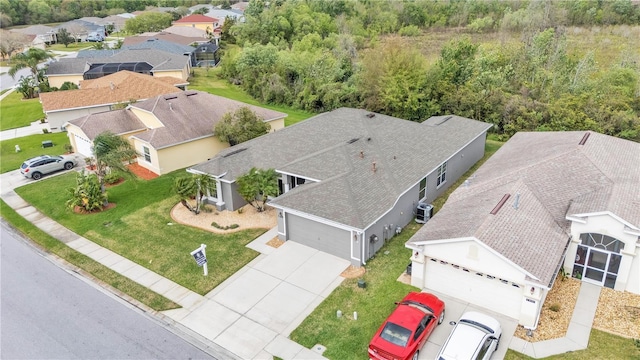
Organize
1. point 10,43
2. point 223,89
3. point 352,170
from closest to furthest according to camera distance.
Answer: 1. point 352,170
2. point 223,89
3. point 10,43

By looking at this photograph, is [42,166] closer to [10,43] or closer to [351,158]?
[351,158]

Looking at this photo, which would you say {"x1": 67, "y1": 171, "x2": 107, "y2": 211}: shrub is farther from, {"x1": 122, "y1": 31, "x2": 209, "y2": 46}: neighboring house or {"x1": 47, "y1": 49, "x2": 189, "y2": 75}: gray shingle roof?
{"x1": 122, "y1": 31, "x2": 209, "y2": 46}: neighboring house

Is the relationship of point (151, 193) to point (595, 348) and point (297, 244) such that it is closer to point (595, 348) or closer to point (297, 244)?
point (297, 244)

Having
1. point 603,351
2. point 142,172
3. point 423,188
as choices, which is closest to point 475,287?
point 603,351

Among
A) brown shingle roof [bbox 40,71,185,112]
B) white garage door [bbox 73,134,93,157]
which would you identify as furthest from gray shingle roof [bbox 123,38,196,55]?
white garage door [bbox 73,134,93,157]

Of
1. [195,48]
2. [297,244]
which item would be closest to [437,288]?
[297,244]

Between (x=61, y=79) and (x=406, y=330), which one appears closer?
(x=406, y=330)

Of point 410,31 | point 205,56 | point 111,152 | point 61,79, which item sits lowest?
point 111,152
